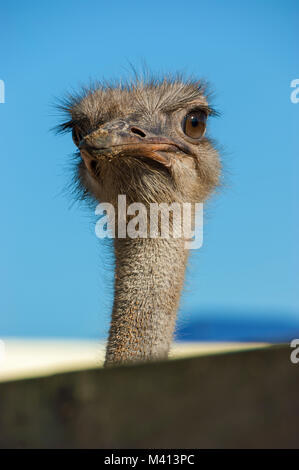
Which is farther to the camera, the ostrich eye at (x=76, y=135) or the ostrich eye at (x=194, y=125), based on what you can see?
the ostrich eye at (x=76, y=135)

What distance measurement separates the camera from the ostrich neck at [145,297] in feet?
9.94

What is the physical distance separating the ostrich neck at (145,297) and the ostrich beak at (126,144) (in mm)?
511

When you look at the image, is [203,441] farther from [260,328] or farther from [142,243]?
[260,328]

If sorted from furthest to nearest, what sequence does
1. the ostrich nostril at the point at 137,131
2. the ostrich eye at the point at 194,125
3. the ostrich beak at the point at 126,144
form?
the ostrich eye at the point at 194,125
the ostrich nostril at the point at 137,131
the ostrich beak at the point at 126,144

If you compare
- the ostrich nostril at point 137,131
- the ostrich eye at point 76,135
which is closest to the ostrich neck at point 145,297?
the ostrich nostril at point 137,131

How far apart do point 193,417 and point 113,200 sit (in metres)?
2.81

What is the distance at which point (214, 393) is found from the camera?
792mm

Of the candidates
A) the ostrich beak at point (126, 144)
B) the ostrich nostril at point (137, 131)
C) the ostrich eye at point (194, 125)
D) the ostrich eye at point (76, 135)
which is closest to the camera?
the ostrich beak at point (126, 144)

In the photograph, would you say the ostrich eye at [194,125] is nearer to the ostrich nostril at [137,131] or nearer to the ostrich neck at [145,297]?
the ostrich nostril at [137,131]

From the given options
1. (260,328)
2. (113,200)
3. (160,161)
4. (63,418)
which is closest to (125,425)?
(63,418)

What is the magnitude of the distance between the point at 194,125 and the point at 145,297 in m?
1.15

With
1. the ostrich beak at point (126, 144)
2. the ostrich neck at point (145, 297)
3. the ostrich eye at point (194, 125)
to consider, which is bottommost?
the ostrich neck at point (145, 297)

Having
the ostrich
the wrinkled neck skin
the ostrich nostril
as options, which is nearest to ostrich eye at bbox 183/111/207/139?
the ostrich
